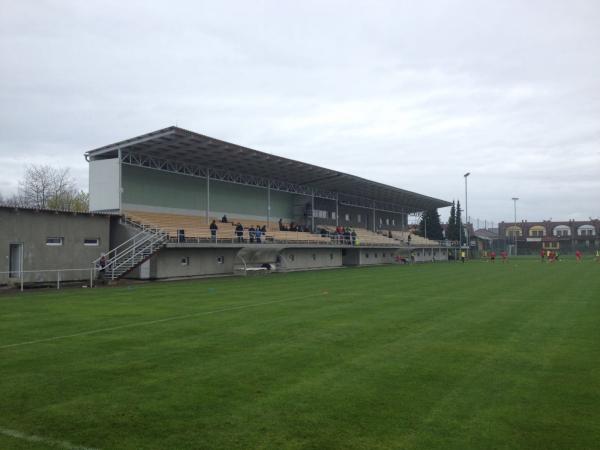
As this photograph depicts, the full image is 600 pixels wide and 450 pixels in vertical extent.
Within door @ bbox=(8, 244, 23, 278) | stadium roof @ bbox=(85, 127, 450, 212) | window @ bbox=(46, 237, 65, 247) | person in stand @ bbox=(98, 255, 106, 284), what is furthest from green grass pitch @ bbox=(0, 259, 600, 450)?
stadium roof @ bbox=(85, 127, 450, 212)

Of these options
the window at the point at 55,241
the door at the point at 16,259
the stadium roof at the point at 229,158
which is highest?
the stadium roof at the point at 229,158

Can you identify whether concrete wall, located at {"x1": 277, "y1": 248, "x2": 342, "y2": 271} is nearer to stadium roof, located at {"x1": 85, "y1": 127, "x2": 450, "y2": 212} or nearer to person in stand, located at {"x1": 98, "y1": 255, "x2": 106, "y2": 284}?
stadium roof, located at {"x1": 85, "y1": 127, "x2": 450, "y2": 212}

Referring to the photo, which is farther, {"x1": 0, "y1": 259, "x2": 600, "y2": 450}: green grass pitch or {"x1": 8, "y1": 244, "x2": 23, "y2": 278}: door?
{"x1": 8, "y1": 244, "x2": 23, "y2": 278}: door

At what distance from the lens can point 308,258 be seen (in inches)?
1794

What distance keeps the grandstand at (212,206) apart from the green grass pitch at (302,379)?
53.9 feet

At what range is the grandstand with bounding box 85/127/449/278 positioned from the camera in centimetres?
3080

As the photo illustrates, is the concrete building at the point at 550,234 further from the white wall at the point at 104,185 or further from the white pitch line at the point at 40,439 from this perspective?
the white pitch line at the point at 40,439

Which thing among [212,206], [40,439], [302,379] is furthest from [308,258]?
[40,439]

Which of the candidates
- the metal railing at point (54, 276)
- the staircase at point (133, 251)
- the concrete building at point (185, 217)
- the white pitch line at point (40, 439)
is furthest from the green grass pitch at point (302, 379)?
the concrete building at point (185, 217)

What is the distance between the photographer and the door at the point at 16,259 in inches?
997

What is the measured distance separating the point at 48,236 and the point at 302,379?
76.9ft

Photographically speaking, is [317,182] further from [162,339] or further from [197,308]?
[162,339]

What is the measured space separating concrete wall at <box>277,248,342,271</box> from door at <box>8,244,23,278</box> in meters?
19.8

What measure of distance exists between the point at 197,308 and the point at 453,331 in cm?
806
